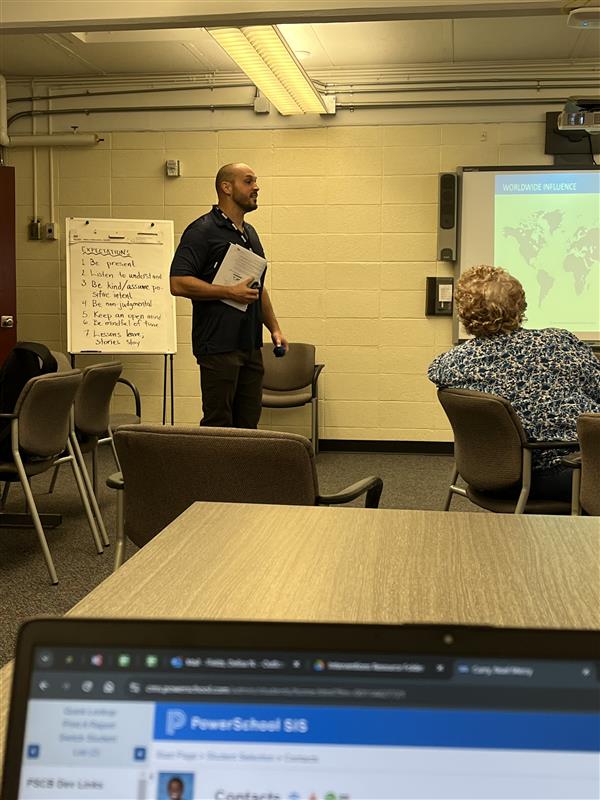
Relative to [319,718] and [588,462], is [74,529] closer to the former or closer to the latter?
[588,462]

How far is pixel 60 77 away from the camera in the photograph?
6.75 meters

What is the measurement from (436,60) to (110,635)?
643 cm

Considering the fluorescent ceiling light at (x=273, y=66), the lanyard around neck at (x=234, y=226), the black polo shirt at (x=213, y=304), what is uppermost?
the fluorescent ceiling light at (x=273, y=66)

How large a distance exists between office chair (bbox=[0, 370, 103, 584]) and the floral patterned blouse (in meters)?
1.48

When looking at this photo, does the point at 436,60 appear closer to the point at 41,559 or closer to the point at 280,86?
the point at 280,86

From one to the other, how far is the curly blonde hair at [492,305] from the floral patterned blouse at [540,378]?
51mm

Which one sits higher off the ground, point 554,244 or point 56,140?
point 56,140

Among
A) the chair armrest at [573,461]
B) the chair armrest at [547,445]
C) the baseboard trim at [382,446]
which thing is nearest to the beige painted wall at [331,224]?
the baseboard trim at [382,446]

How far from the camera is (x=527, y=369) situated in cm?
299

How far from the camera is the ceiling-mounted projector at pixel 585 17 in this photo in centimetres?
356

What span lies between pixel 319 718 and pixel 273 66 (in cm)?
543

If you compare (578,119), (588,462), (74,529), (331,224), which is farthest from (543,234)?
(588,462)

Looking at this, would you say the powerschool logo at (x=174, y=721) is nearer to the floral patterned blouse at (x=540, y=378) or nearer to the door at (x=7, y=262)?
the floral patterned blouse at (x=540, y=378)

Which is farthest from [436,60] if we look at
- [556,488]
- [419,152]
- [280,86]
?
[556,488]
